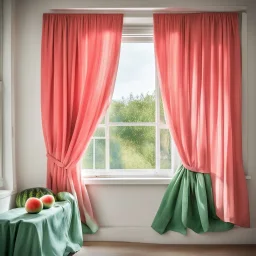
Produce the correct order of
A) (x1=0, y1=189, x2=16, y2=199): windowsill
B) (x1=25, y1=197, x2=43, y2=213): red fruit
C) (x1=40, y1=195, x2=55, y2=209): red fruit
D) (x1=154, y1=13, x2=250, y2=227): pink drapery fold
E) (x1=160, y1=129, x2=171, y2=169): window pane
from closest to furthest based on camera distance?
(x1=25, y1=197, x2=43, y2=213): red fruit → (x1=40, y1=195, x2=55, y2=209): red fruit → (x1=0, y1=189, x2=16, y2=199): windowsill → (x1=154, y1=13, x2=250, y2=227): pink drapery fold → (x1=160, y1=129, x2=171, y2=169): window pane

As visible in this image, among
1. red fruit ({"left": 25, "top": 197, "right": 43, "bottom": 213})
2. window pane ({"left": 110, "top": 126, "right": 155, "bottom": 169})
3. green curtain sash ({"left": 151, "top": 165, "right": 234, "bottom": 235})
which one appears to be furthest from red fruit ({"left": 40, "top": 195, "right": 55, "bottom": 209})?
green curtain sash ({"left": 151, "top": 165, "right": 234, "bottom": 235})

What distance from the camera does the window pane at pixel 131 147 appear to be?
4.71 m

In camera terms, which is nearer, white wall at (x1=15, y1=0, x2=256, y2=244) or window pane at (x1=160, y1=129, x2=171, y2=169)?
white wall at (x1=15, y1=0, x2=256, y2=244)

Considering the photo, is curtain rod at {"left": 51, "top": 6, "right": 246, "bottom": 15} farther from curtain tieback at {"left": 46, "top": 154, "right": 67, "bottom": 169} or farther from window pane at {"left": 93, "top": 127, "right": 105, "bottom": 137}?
curtain tieback at {"left": 46, "top": 154, "right": 67, "bottom": 169}

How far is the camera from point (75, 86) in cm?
450

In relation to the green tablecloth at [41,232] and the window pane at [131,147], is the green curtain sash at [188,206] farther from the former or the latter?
the green tablecloth at [41,232]

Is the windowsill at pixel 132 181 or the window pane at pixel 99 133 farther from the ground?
the window pane at pixel 99 133

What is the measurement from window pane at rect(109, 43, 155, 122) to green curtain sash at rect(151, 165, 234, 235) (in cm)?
78

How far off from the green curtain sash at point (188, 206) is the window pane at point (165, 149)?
0.84 feet

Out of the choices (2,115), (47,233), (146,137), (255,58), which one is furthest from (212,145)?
(2,115)

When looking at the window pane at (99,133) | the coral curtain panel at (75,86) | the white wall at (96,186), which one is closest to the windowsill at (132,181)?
the white wall at (96,186)

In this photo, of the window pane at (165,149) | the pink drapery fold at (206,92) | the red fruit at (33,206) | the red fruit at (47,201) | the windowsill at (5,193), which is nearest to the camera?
the red fruit at (33,206)

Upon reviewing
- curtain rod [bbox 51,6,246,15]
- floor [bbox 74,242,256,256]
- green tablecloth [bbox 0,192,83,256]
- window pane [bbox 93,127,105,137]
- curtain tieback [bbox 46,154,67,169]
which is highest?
curtain rod [bbox 51,6,246,15]

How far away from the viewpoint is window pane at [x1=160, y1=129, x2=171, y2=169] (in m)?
4.69
